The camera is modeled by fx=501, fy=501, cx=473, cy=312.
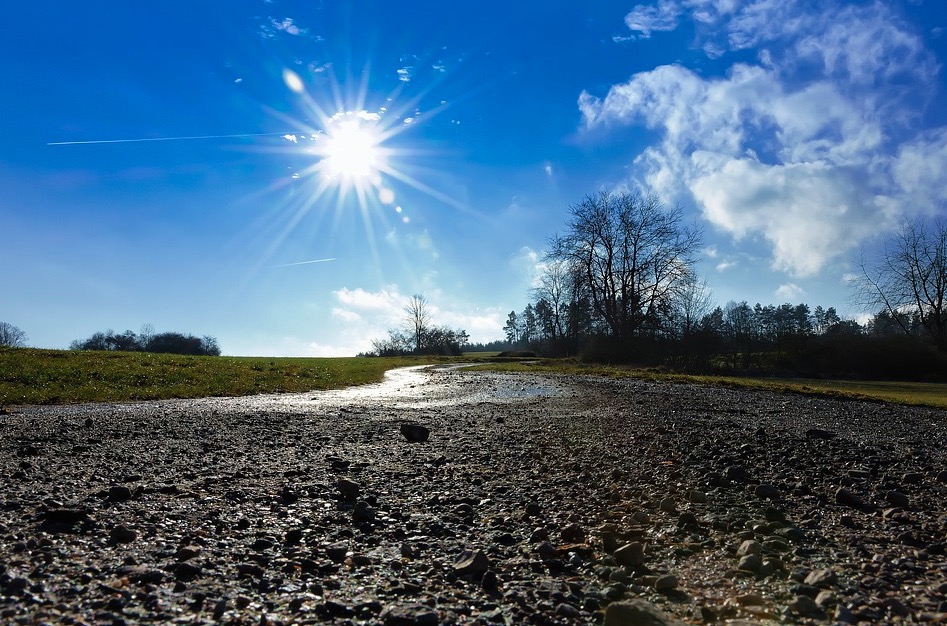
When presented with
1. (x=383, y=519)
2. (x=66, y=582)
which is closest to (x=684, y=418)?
(x=383, y=519)

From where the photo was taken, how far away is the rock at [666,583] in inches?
105

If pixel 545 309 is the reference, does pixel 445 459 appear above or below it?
below

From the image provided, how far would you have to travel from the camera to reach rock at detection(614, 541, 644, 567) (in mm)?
2998

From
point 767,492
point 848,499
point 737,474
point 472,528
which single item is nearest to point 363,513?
point 472,528

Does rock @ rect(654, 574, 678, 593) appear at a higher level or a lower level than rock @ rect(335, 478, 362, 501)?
lower

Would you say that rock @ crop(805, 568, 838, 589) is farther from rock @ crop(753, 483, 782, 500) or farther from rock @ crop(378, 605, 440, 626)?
rock @ crop(378, 605, 440, 626)

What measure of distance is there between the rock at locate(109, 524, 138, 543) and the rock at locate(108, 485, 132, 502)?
839 mm

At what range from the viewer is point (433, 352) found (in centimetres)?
8869

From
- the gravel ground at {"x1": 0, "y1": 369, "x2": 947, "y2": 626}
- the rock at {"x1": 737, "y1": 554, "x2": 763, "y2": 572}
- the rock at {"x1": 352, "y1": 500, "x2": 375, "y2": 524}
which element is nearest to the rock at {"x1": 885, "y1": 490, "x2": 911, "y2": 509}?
the gravel ground at {"x1": 0, "y1": 369, "x2": 947, "y2": 626}

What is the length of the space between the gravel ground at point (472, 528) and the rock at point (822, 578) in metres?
0.01

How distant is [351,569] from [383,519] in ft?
2.94

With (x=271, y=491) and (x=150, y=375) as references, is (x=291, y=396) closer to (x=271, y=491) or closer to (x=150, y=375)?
(x=150, y=375)

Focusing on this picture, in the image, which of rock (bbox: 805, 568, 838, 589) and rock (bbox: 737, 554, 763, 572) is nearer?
rock (bbox: 805, 568, 838, 589)

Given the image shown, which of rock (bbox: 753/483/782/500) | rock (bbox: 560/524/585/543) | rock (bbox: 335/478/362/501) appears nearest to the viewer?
rock (bbox: 560/524/585/543)
